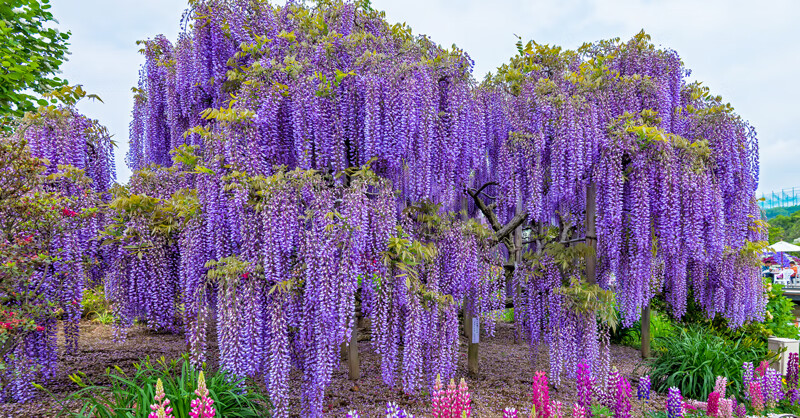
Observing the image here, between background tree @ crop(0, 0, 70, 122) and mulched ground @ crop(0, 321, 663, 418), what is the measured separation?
4296 millimetres

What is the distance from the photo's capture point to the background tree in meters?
7.41

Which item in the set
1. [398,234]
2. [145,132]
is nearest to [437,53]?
[398,234]

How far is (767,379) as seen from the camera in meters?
4.70

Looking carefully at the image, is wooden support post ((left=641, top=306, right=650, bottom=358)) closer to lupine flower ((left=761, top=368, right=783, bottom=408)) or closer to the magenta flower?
lupine flower ((left=761, top=368, right=783, bottom=408))

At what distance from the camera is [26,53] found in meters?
8.65

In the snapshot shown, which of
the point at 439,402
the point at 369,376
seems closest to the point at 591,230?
the point at 369,376

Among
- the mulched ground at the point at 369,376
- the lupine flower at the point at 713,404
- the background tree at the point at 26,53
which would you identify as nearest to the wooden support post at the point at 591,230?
the mulched ground at the point at 369,376

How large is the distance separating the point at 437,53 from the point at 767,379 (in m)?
5.16

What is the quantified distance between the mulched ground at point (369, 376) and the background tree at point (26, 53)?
14.1ft

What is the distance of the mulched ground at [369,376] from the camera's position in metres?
4.96

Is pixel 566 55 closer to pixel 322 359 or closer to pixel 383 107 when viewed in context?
pixel 383 107

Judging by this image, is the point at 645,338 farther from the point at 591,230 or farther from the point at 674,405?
the point at 674,405

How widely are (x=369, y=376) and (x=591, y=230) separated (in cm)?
361

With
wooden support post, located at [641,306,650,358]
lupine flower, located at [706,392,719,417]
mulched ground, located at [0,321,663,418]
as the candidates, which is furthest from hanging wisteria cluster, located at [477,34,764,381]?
lupine flower, located at [706,392,719,417]
